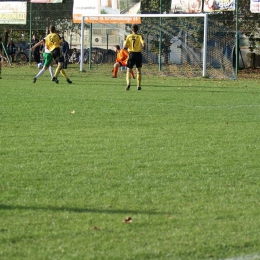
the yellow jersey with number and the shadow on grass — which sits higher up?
the yellow jersey with number

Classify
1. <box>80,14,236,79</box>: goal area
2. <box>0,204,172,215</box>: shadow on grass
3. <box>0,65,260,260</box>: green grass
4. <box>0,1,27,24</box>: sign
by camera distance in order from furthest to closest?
<box>0,1,27,24</box>: sign, <box>80,14,236,79</box>: goal area, <box>0,204,172,215</box>: shadow on grass, <box>0,65,260,260</box>: green grass

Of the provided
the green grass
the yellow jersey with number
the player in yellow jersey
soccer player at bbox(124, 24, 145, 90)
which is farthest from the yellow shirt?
the green grass

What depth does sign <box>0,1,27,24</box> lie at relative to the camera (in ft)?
123

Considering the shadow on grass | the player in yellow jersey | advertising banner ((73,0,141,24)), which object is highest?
advertising banner ((73,0,141,24))

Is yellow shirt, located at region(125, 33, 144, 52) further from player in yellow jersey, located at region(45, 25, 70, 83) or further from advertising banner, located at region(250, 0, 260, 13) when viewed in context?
advertising banner, located at region(250, 0, 260, 13)

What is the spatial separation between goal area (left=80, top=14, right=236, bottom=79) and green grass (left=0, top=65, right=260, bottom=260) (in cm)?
1340

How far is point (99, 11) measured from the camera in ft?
111

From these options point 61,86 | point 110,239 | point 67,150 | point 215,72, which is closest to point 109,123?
point 67,150

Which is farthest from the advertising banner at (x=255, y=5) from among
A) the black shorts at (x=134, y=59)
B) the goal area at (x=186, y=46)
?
the black shorts at (x=134, y=59)

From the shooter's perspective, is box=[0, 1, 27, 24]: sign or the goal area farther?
box=[0, 1, 27, 24]: sign

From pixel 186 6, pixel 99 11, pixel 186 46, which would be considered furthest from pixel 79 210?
pixel 99 11

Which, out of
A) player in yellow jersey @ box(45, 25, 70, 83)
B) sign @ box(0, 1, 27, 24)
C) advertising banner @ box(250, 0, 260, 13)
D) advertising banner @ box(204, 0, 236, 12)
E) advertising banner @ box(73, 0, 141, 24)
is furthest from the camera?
sign @ box(0, 1, 27, 24)

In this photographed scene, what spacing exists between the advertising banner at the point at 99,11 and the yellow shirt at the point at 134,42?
983 cm

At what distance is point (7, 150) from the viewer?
10.3 metres
